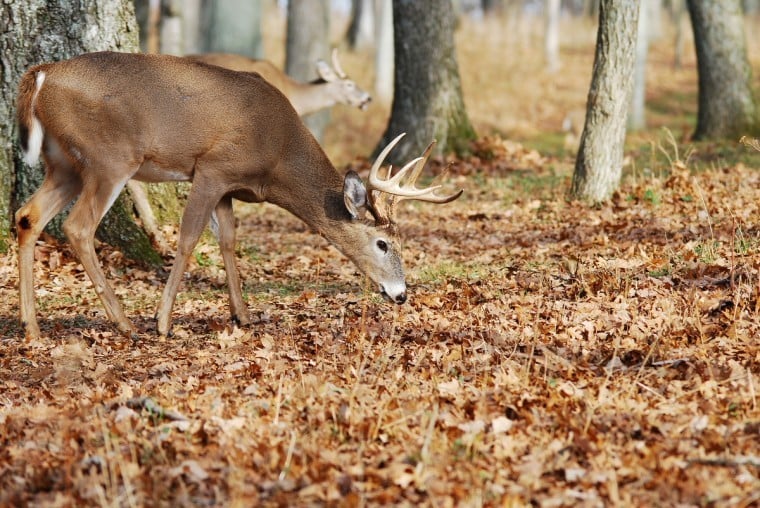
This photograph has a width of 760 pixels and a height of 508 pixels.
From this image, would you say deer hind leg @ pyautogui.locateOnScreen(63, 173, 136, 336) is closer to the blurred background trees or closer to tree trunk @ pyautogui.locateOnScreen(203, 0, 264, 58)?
the blurred background trees

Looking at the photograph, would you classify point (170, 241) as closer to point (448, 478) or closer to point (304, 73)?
point (448, 478)

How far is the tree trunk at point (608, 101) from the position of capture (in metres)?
10.3

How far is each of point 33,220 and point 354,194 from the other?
2487 mm

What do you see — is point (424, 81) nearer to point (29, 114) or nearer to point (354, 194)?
point (354, 194)

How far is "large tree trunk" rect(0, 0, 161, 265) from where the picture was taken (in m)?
8.90

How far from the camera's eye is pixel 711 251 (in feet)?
26.4

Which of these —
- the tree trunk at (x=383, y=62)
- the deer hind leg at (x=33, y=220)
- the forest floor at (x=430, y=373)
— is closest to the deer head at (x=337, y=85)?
the forest floor at (x=430, y=373)

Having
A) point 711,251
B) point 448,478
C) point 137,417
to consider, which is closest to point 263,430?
point 137,417

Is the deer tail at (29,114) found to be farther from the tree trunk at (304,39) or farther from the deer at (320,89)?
the tree trunk at (304,39)

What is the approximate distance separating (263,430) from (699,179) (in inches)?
302

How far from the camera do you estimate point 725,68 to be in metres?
15.1

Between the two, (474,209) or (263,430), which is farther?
(474,209)

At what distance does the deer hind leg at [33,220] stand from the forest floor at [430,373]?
0.26 meters

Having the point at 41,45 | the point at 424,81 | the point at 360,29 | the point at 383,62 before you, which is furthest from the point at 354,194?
the point at 360,29
